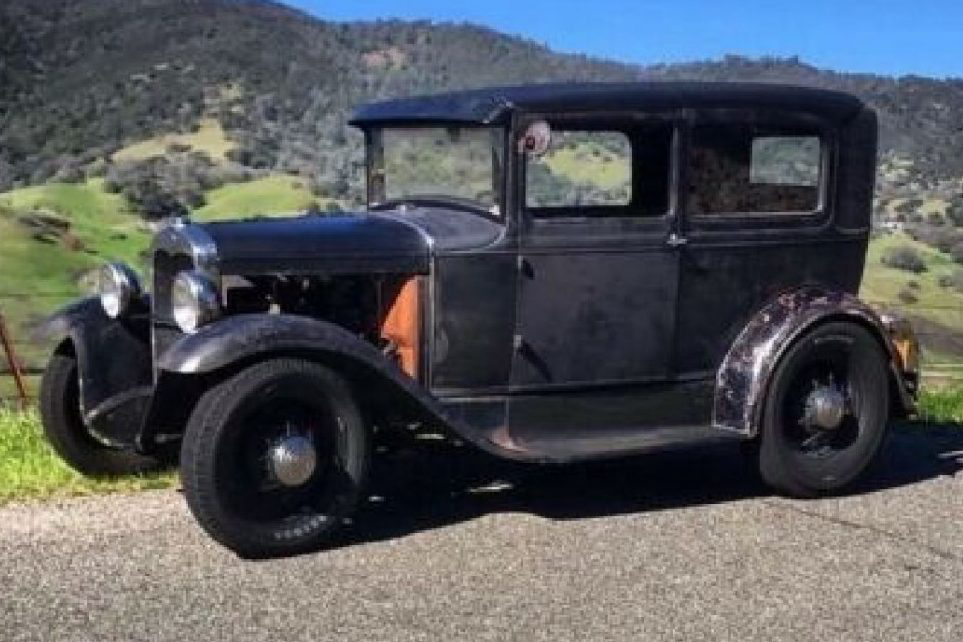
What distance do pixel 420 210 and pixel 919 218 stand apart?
1185 inches

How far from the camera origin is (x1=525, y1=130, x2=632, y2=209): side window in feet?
20.3

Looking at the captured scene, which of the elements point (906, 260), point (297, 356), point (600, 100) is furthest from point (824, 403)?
point (906, 260)

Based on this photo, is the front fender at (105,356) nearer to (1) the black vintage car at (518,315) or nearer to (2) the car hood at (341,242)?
(1) the black vintage car at (518,315)

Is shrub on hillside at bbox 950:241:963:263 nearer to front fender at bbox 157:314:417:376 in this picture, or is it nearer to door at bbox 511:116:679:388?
door at bbox 511:116:679:388

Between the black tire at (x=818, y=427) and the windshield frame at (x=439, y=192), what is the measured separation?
1.55 m

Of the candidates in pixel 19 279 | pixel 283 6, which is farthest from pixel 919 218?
pixel 283 6

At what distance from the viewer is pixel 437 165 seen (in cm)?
653

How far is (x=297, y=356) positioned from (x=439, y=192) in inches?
51.8

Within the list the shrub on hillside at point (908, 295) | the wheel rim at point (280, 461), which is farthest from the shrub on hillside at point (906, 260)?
the wheel rim at point (280, 461)

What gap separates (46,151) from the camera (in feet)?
178

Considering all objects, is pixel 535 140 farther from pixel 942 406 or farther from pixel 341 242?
pixel 942 406

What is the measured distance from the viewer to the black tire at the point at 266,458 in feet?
17.4

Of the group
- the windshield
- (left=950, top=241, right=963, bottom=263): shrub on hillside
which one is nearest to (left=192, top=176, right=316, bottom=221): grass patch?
(left=950, top=241, right=963, bottom=263): shrub on hillside

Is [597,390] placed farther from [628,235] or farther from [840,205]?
[840,205]
